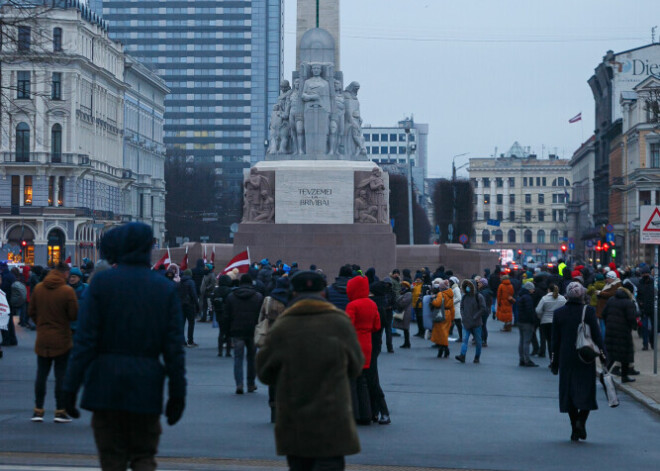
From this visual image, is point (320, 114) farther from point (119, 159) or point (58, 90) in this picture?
point (119, 159)

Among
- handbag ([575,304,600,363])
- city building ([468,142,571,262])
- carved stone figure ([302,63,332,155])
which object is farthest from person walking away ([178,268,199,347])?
city building ([468,142,571,262])

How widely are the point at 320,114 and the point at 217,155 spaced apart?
432ft

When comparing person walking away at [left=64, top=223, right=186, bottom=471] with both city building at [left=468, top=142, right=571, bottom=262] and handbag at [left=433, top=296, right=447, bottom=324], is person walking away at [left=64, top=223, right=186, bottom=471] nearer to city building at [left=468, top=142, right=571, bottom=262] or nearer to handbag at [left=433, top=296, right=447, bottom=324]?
handbag at [left=433, top=296, right=447, bottom=324]

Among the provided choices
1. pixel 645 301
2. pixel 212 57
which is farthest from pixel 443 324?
pixel 212 57

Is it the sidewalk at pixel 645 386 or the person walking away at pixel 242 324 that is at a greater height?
the person walking away at pixel 242 324

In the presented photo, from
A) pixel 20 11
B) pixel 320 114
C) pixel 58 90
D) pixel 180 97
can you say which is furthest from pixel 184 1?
pixel 20 11

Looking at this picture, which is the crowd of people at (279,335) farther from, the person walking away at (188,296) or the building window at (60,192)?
the building window at (60,192)

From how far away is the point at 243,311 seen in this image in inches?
616

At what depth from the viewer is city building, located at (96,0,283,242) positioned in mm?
163375

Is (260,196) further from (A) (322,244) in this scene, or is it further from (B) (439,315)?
(B) (439,315)

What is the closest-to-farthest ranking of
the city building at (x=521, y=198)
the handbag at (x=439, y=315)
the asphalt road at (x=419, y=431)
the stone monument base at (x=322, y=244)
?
1. the asphalt road at (x=419, y=431)
2. the handbag at (x=439, y=315)
3. the stone monument base at (x=322, y=244)
4. the city building at (x=521, y=198)

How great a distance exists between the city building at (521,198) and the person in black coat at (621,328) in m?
143

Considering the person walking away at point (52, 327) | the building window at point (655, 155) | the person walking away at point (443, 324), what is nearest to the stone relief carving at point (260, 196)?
the person walking away at point (443, 324)

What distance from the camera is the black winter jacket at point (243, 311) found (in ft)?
51.2
